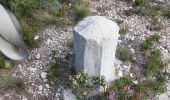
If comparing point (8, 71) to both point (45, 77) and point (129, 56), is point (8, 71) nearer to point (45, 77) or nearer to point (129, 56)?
point (45, 77)

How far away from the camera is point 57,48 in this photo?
7.90 m

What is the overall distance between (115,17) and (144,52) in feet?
4.46

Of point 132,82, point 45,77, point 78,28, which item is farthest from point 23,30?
point 132,82

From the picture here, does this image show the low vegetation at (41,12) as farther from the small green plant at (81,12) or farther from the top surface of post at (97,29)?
the top surface of post at (97,29)

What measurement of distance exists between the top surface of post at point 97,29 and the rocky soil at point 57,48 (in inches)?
56.8

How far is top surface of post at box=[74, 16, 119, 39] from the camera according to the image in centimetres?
609

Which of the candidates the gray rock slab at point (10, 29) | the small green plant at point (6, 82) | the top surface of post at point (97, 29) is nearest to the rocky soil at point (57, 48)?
the small green plant at point (6, 82)

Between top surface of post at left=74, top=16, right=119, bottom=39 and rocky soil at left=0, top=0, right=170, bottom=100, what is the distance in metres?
1.44

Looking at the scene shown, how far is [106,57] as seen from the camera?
639 cm

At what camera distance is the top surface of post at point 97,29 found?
20.0ft

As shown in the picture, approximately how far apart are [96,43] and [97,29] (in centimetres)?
23

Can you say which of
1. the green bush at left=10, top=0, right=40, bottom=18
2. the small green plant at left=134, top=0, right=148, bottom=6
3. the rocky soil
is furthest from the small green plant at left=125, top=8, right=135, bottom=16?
the green bush at left=10, top=0, right=40, bottom=18

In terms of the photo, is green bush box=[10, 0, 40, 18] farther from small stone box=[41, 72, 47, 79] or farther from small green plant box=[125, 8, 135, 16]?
small green plant box=[125, 8, 135, 16]

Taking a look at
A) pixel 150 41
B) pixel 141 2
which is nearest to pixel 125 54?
pixel 150 41
